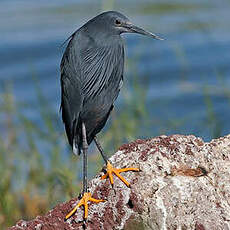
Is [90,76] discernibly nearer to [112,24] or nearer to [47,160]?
[112,24]

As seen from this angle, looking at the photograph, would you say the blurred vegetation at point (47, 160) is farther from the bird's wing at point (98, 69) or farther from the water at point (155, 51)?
the water at point (155, 51)

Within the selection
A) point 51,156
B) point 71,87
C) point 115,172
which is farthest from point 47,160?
point 115,172

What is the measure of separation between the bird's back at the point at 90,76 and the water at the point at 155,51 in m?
3.62

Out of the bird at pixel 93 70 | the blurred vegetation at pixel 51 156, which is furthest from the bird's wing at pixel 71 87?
the blurred vegetation at pixel 51 156

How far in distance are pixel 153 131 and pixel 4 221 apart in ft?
6.21

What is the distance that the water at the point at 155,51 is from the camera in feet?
32.0

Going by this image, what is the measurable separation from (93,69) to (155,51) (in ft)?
23.2

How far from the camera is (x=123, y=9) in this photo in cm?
1261

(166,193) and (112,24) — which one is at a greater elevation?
(112,24)

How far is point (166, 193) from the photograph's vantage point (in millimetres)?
3549

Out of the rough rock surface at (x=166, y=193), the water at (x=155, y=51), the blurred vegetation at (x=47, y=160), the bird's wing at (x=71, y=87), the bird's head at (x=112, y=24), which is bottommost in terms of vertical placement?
the water at (x=155, y=51)

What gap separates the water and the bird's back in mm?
3623

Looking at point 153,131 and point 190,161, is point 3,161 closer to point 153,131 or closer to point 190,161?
point 153,131

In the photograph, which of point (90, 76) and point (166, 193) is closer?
point (166, 193)
